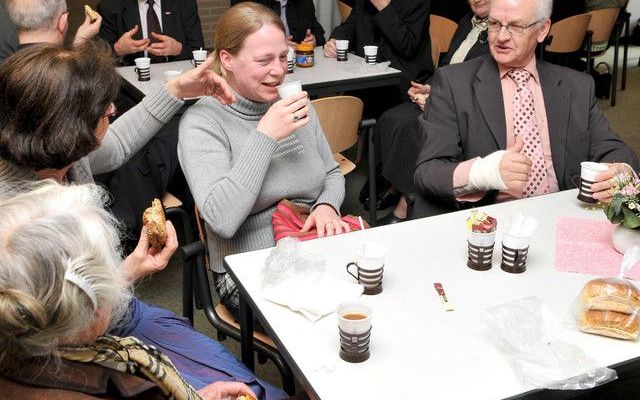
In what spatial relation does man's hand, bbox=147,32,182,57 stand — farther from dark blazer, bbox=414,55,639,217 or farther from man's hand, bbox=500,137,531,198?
man's hand, bbox=500,137,531,198

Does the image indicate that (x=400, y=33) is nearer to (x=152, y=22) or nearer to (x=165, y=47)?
(x=165, y=47)

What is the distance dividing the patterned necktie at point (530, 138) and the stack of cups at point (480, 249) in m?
0.73

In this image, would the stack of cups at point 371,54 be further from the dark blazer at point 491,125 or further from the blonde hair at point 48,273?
the blonde hair at point 48,273

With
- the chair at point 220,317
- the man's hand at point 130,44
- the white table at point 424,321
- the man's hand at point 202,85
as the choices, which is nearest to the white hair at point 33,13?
the man's hand at point 130,44

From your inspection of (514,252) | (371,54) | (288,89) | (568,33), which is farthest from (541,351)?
(568,33)

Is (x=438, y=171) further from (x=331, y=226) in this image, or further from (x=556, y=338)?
(x=556, y=338)

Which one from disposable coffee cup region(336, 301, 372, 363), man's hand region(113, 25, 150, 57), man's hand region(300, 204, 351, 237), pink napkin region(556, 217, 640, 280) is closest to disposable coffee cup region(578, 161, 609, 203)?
pink napkin region(556, 217, 640, 280)

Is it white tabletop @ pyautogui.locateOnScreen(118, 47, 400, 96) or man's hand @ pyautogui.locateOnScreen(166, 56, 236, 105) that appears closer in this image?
man's hand @ pyautogui.locateOnScreen(166, 56, 236, 105)

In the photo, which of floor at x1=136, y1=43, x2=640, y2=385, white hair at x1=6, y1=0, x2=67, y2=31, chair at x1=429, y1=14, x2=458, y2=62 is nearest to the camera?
floor at x1=136, y1=43, x2=640, y2=385


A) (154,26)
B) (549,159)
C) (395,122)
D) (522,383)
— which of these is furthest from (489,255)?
(154,26)

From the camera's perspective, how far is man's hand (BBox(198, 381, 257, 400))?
148 centimetres

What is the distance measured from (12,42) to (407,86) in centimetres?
227

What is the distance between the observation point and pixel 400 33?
4.15 meters

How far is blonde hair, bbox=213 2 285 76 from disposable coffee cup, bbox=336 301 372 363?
109 cm
